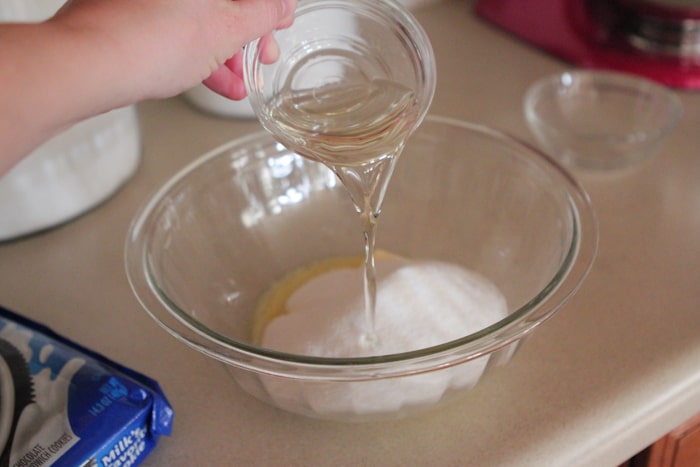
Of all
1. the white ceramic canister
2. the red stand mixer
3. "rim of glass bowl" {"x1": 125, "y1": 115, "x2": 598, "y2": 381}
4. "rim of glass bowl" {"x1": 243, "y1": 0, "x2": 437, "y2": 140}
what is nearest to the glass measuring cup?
"rim of glass bowl" {"x1": 243, "y1": 0, "x2": 437, "y2": 140}

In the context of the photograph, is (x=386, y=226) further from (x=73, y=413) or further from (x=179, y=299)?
(x=73, y=413)

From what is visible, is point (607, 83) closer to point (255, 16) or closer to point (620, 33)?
point (620, 33)

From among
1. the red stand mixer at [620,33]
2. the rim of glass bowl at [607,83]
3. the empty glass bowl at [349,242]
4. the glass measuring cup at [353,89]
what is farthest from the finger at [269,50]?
the red stand mixer at [620,33]

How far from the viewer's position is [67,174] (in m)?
0.74

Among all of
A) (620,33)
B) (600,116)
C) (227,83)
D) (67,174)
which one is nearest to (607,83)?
(600,116)

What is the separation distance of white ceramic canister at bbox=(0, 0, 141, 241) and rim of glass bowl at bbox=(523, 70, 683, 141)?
0.47 m

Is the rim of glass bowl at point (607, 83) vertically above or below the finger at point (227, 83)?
below

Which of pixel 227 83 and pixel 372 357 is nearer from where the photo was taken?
pixel 372 357

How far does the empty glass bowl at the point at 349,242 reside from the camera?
50cm

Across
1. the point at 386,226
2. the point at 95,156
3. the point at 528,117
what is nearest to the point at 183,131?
the point at 95,156

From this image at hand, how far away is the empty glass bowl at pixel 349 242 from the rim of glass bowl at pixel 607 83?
171 mm

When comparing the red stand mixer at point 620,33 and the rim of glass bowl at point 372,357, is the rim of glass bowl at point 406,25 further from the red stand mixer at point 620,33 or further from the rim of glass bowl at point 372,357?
the red stand mixer at point 620,33

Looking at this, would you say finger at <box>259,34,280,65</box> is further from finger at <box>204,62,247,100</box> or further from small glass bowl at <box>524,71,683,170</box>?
small glass bowl at <box>524,71,683,170</box>

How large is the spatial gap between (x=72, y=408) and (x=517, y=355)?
347 millimetres
